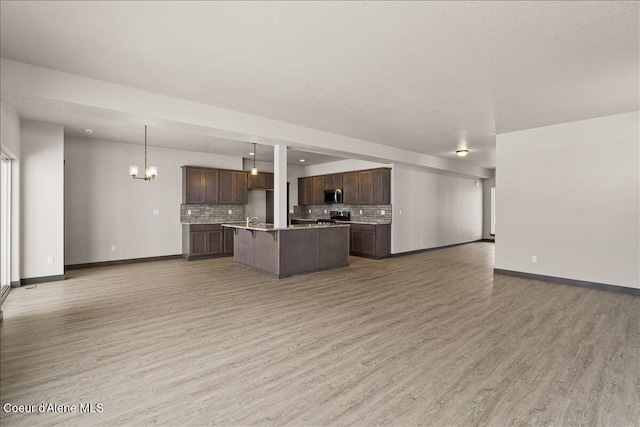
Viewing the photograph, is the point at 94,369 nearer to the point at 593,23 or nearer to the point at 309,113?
the point at 309,113

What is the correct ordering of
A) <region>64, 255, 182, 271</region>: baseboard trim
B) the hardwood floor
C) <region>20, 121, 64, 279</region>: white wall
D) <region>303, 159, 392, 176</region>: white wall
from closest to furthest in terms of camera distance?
the hardwood floor → <region>20, 121, 64, 279</region>: white wall → <region>64, 255, 182, 271</region>: baseboard trim → <region>303, 159, 392, 176</region>: white wall

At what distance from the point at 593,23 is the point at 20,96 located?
5.49 metres

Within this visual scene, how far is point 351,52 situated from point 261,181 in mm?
6574

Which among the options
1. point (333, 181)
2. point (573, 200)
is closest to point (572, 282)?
point (573, 200)

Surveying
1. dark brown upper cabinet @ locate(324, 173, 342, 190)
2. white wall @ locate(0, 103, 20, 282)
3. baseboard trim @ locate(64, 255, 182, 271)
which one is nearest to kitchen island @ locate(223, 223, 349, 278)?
baseboard trim @ locate(64, 255, 182, 271)

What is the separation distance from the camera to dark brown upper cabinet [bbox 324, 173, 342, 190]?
9508 millimetres

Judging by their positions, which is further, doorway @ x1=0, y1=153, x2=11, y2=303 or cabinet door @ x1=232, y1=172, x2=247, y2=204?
cabinet door @ x1=232, y1=172, x2=247, y2=204

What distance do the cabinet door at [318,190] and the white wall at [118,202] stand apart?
3.53 metres

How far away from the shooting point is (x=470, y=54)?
3.05 metres

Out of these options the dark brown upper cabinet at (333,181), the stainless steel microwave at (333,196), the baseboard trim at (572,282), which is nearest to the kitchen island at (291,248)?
the stainless steel microwave at (333,196)

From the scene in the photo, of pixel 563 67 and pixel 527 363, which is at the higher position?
pixel 563 67

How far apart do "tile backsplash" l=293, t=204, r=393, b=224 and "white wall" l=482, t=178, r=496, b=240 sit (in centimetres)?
594

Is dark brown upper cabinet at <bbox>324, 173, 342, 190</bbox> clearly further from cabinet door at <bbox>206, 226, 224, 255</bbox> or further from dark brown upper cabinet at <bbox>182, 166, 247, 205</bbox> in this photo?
cabinet door at <bbox>206, 226, 224, 255</bbox>

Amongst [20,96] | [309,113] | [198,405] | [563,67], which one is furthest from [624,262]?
[20,96]
